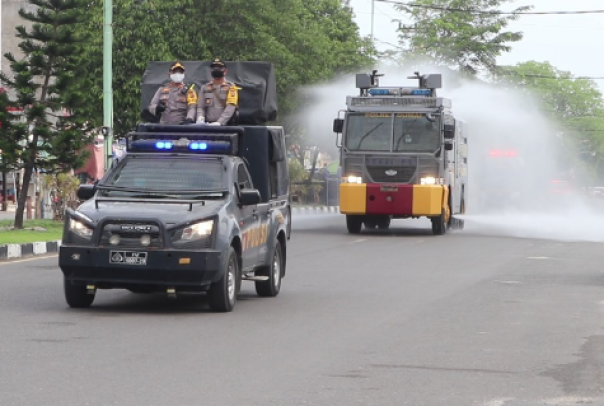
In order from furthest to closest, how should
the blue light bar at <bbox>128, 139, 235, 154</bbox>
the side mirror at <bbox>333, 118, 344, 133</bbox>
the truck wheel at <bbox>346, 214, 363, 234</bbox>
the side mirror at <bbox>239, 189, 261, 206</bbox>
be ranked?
the truck wheel at <bbox>346, 214, 363, 234</bbox> < the side mirror at <bbox>333, 118, 344, 133</bbox> < the blue light bar at <bbox>128, 139, 235, 154</bbox> < the side mirror at <bbox>239, 189, 261, 206</bbox>

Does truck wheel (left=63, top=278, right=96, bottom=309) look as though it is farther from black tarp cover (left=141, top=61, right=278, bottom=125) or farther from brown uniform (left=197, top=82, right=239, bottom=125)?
black tarp cover (left=141, top=61, right=278, bottom=125)

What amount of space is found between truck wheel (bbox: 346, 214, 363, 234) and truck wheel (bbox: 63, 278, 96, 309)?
61.8 ft

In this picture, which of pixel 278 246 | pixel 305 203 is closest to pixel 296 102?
pixel 305 203

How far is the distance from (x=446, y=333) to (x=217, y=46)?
29792 millimetres

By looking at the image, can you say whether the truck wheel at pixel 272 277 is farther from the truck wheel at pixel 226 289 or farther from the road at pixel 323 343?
the truck wheel at pixel 226 289

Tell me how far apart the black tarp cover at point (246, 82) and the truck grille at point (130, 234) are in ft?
16.8

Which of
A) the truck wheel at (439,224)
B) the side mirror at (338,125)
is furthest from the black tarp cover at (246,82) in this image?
the truck wheel at (439,224)

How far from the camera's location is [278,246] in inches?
612

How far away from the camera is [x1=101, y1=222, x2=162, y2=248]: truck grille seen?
12570 mm

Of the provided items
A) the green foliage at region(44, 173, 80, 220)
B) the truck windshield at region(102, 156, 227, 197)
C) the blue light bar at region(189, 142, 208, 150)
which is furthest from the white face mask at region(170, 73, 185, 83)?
the green foliage at region(44, 173, 80, 220)

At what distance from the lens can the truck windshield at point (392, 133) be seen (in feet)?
98.9

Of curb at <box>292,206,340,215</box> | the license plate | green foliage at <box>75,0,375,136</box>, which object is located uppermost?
green foliage at <box>75,0,375,136</box>

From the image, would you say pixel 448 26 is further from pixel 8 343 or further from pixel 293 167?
pixel 8 343

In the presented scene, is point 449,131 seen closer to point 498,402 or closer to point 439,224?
point 439,224
